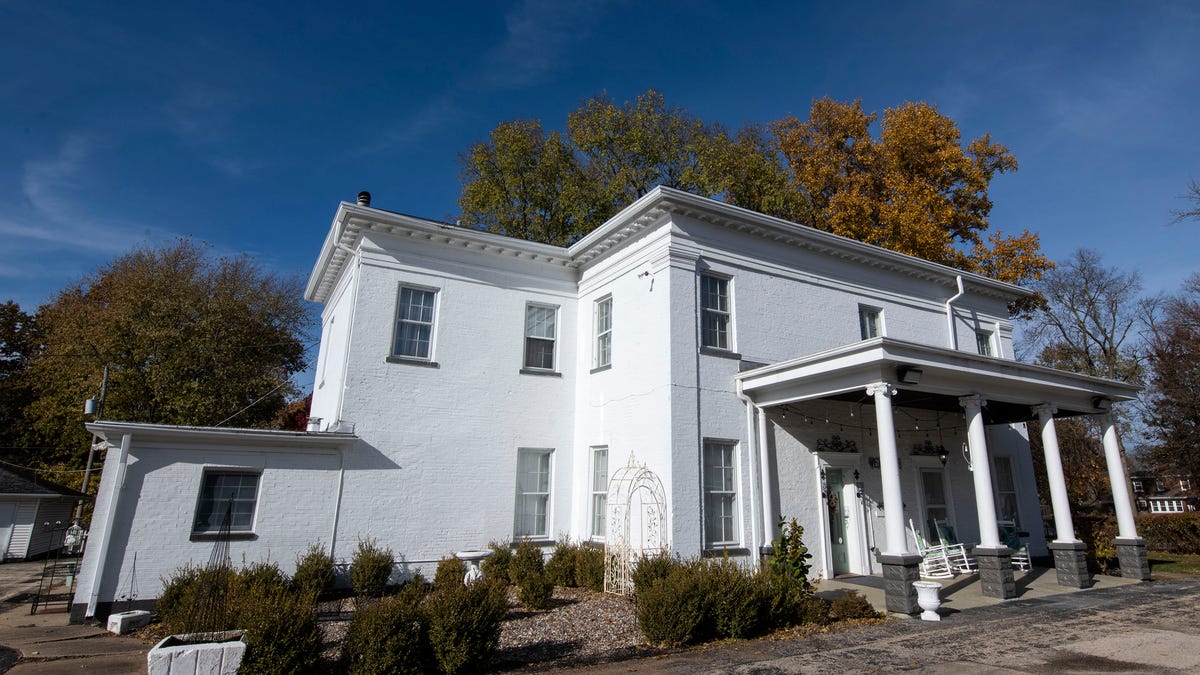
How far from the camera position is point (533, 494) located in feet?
44.9

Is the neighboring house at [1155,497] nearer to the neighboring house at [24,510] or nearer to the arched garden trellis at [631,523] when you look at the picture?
the arched garden trellis at [631,523]

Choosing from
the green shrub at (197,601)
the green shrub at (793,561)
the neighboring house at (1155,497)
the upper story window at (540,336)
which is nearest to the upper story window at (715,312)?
the upper story window at (540,336)

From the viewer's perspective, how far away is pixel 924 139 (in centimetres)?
2236

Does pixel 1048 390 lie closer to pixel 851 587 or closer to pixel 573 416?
pixel 851 587

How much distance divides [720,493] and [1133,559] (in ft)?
28.1

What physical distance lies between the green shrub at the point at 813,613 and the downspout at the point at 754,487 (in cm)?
226

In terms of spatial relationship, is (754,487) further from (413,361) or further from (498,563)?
(413,361)

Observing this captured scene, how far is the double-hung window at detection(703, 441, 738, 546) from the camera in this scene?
11500 mm

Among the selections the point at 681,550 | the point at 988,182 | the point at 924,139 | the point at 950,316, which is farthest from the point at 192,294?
the point at 988,182

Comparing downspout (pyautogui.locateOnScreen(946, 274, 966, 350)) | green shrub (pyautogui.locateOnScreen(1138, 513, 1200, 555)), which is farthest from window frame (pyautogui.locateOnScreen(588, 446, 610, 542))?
green shrub (pyautogui.locateOnScreen(1138, 513, 1200, 555))

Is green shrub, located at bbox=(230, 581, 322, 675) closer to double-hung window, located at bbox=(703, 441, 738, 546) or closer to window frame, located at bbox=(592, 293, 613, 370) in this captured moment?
double-hung window, located at bbox=(703, 441, 738, 546)

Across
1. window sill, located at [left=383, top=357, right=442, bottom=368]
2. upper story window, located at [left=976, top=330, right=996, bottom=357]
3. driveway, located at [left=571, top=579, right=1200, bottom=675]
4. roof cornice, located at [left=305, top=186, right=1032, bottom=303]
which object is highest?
roof cornice, located at [left=305, top=186, right=1032, bottom=303]

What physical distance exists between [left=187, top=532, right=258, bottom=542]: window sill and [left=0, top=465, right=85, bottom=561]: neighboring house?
48.0ft

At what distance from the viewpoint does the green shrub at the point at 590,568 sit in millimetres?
11505
